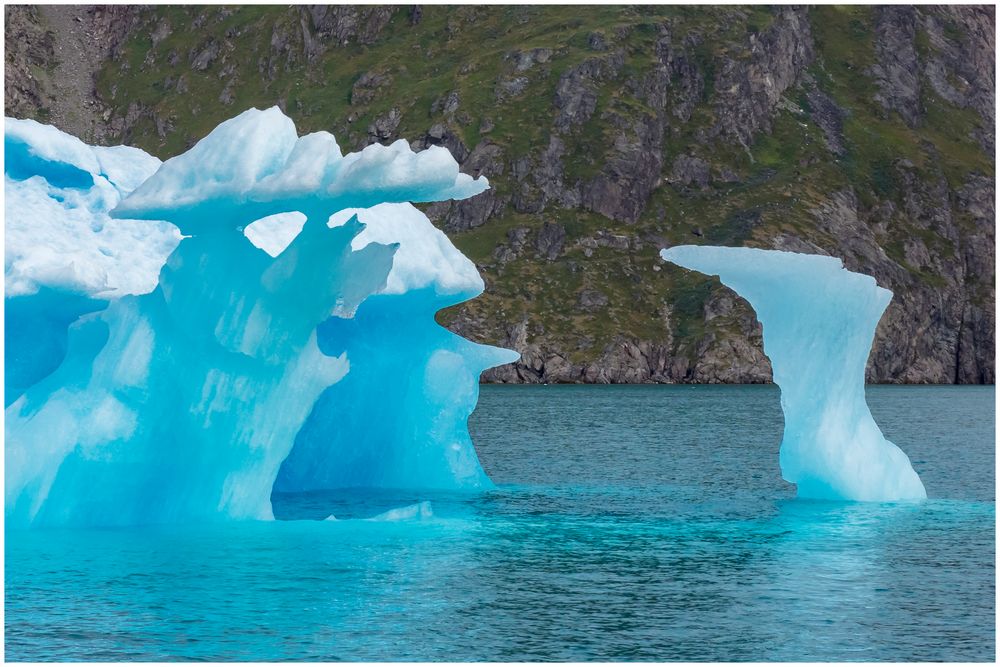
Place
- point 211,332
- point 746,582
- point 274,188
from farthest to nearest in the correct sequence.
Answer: point 211,332, point 274,188, point 746,582

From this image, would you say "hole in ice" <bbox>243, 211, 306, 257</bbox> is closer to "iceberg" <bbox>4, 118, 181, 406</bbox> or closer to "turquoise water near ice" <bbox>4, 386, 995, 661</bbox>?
"iceberg" <bbox>4, 118, 181, 406</bbox>

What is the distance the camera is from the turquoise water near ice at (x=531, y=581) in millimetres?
26172

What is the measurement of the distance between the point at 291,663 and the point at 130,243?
2199cm

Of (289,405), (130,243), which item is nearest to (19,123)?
(130,243)

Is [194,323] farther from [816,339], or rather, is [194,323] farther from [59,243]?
[816,339]

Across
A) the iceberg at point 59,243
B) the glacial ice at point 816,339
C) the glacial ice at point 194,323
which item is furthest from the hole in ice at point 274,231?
the glacial ice at point 816,339

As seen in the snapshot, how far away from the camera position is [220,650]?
25.2m

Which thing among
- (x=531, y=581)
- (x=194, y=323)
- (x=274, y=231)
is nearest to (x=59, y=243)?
(x=194, y=323)

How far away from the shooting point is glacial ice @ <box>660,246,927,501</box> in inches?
1650

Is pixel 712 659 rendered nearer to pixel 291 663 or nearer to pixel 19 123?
pixel 291 663

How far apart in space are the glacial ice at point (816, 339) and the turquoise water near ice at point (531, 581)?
2255mm

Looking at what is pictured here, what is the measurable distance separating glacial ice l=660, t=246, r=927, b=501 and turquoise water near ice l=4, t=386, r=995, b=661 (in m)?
2.25

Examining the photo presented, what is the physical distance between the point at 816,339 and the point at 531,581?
1522 centimetres

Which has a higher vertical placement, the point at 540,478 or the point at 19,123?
the point at 19,123
